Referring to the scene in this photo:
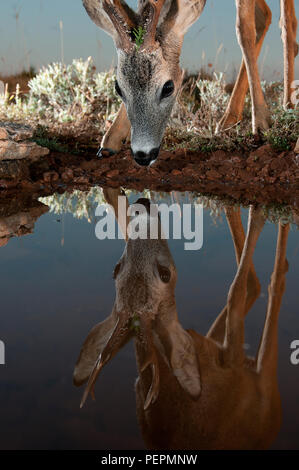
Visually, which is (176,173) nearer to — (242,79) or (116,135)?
(116,135)

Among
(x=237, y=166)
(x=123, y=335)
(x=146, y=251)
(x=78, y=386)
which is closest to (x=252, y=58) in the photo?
(x=237, y=166)

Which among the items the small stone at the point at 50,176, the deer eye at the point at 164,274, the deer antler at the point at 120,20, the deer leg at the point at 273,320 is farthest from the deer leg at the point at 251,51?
the deer eye at the point at 164,274

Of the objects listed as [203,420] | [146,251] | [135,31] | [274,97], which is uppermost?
[274,97]

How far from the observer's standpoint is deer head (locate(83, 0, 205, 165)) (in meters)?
5.42

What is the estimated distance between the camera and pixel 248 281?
3.23 m

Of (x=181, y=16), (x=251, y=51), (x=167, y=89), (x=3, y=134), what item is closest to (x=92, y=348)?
A: (x=167, y=89)

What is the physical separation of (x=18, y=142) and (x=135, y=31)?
2.60 metres

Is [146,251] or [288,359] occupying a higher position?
[146,251]

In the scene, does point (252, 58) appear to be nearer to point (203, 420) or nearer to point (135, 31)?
point (135, 31)

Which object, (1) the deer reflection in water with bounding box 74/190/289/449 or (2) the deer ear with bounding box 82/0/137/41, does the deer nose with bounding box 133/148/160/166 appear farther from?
(1) the deer reflection in water with bounding box 74/190/289/449

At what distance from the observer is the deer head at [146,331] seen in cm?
221

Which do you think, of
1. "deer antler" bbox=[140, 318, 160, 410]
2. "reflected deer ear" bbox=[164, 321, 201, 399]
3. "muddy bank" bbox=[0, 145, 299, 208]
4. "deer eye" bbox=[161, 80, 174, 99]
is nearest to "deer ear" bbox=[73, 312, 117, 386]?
"deer antler" bbox=[140, 318, 160, 410]

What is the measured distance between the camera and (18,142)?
734 centimetres

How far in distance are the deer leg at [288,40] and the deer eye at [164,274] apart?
5402 mm
